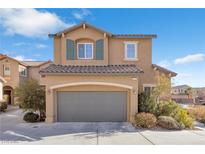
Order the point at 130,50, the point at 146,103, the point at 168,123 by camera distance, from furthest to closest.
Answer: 1. the point at 130,50
2. the point at 146,103
3. the point at 168,123

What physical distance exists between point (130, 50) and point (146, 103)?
18.5ft

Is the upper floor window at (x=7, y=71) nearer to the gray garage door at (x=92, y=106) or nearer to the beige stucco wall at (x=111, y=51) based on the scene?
the beige stucco wall at (x=111, y=51)

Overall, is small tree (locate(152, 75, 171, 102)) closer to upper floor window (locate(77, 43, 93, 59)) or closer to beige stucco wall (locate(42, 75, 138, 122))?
beige stucco wall (locate(42, 75, 138, 122))

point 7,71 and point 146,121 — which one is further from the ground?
point 7,71

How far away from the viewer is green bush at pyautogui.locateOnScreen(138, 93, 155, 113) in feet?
44.8

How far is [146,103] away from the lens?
45.2ft

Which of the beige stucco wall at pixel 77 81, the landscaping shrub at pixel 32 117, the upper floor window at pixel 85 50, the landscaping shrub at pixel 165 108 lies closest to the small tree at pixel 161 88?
the landscaping shrub at pixel 165 108

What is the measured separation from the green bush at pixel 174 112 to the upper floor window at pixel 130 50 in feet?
16.8

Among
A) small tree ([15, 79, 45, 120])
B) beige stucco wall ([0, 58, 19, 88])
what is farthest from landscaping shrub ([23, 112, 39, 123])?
beige stucco wall ([0, 58, 19, 88])

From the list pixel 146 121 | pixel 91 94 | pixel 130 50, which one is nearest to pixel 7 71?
pixel 91 94

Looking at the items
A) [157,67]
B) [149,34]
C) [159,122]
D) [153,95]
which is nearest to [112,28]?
[149,34]

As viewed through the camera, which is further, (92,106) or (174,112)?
(92,106)

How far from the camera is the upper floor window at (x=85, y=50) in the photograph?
1644 centimetres

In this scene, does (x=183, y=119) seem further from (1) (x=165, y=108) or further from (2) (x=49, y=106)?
(2) (x=49, y=106)
